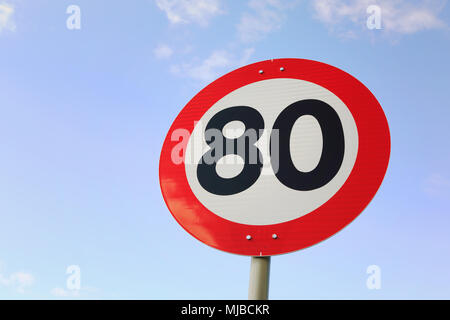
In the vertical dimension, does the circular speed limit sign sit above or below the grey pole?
above

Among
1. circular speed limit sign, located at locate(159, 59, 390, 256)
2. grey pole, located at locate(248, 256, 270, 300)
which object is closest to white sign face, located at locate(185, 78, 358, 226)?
circular speed limit sign, located at locate(159, 59, 390, 256)

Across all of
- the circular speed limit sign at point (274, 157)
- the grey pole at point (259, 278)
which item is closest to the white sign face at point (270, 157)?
the circular speed limit sign at point (274, 157)

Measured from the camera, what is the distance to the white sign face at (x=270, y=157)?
117cm

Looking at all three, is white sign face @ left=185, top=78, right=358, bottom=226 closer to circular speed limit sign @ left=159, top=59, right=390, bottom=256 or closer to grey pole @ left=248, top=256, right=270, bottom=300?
circular speed limit sign @ left=159, top=59, right=390, bottom=256

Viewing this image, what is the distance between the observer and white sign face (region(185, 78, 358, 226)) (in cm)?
117

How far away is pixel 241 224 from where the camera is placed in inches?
47.0

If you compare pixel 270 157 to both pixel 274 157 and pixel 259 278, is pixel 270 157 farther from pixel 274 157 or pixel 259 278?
pixel 259 278

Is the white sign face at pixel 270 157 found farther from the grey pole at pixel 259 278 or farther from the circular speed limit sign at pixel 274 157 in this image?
the grey pole at pixel 259 278

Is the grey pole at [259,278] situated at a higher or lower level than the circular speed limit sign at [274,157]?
lower
